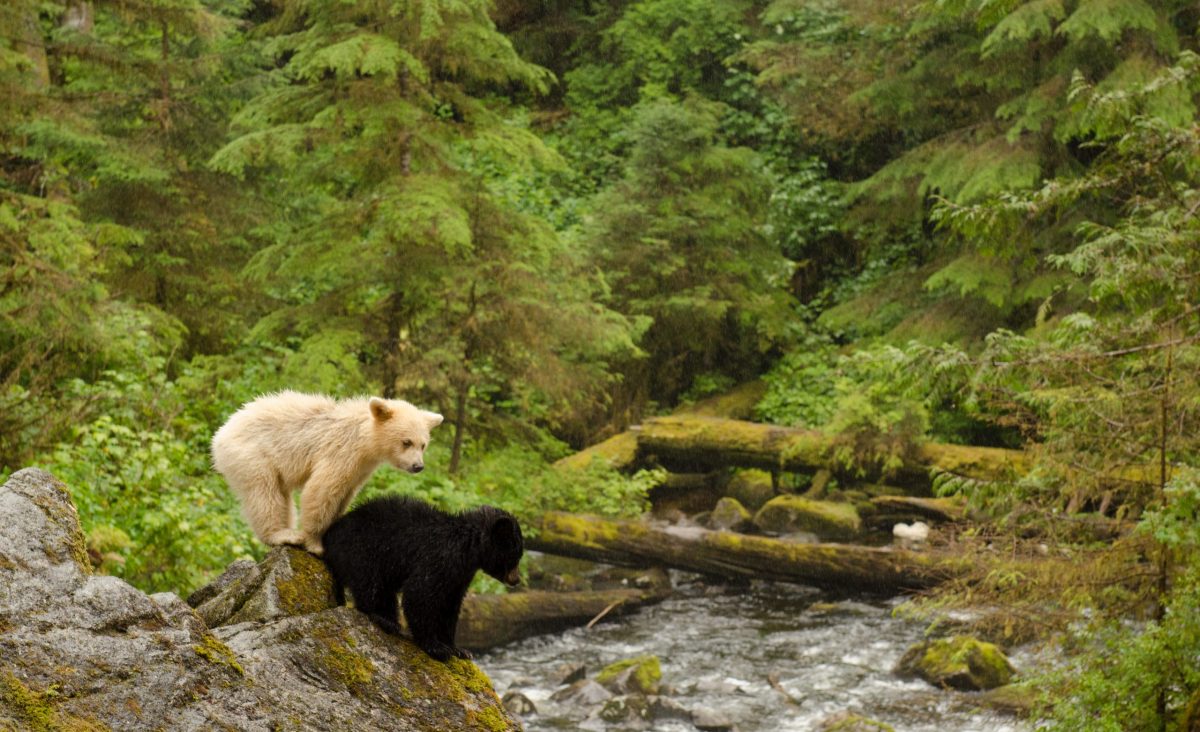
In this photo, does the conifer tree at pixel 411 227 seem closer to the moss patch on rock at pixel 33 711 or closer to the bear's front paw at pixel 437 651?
the bear's front paw at pixel 437 651

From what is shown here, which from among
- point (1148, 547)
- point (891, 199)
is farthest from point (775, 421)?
point (1148, 547)

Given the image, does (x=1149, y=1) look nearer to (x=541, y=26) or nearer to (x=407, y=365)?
(x=407, y=365)

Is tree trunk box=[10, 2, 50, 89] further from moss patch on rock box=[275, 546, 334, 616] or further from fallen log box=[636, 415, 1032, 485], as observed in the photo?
moss patch on rock box=[275, 546, 334, 616]

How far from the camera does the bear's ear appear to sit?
15.1 feet

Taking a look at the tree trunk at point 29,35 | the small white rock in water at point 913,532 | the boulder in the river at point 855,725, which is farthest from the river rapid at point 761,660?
the tree trunk at point 29,35

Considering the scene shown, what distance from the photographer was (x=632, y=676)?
10.9 metres

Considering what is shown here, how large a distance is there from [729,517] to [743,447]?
131 cm

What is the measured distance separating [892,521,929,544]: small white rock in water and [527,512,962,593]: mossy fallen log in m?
0.88

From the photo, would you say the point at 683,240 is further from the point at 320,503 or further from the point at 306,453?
the point at 320,503

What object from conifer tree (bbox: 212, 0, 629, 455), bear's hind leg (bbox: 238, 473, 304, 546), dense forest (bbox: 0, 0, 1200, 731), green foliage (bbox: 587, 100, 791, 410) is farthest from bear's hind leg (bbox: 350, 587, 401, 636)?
green foliage (bbox: 587, 100, 791, 410)

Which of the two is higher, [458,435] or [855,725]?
[458,435]

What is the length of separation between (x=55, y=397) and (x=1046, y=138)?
14.2 metres

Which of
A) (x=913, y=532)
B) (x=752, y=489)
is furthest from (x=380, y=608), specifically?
(x=752, y=489)

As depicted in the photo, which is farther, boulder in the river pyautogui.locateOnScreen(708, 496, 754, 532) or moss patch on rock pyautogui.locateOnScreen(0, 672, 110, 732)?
boulder in the river pyautogui.locateOnScreen(708, 496, 754, 532)
